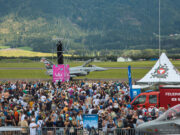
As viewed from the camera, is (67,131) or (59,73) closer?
(67,131)

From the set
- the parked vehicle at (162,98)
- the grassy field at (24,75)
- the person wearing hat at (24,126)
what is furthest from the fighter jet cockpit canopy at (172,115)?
the grassy field at (24,75)

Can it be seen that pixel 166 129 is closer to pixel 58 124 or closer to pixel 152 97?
pixel 58 124

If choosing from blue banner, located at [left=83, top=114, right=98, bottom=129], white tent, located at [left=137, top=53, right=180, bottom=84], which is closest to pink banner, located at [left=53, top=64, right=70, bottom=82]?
white tent, located at [left=137, top=53, right=180, bottom=84]

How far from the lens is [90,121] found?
1304 centimetres

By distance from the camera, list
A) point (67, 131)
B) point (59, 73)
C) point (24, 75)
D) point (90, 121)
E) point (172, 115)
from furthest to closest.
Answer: point (24, 75) → point (59, 73) → point (67, 131) → point (90, 121) → point (172, 115)

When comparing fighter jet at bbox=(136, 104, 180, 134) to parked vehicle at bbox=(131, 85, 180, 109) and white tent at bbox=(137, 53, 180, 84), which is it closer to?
parked vehicle at bbox=(131, 85, 180, 109)

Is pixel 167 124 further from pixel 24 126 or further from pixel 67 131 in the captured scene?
pixel 24 126

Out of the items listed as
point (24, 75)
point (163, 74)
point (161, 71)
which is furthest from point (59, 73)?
point (24, 75)

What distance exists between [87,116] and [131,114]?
2.49m

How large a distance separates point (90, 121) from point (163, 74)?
17.7 m

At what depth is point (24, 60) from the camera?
130 meters

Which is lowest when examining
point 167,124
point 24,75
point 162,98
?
point 167,124

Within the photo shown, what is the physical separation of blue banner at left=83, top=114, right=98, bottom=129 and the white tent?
1682 centimetres

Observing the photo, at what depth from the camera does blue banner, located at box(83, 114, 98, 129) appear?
13.0 metres
